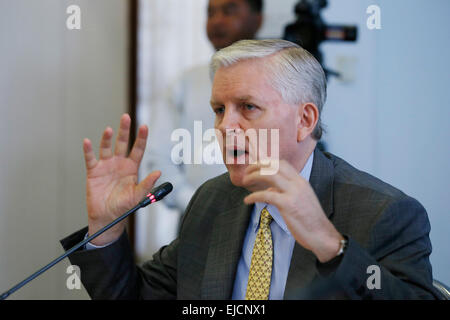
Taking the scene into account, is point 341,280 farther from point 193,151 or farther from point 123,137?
point 193,151

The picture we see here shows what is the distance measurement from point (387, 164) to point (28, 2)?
154 cm

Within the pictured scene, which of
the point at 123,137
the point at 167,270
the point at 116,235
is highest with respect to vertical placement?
the point at 123,137

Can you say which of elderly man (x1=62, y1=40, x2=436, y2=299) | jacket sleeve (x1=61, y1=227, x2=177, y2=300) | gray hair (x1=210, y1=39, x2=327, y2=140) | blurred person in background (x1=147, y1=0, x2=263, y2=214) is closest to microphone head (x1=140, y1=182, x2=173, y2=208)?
elderly man (x1=62, y1=40, x2=436, y2=299)

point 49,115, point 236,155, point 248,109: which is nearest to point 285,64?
point 248,109

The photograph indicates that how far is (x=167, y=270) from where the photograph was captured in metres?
1.30

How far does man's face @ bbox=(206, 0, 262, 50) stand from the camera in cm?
187

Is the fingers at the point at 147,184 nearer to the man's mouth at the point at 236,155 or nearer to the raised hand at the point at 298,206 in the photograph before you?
the man's mouth at the point at 236,155

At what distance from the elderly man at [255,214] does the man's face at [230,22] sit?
2.34 feet

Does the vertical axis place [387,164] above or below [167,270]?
above

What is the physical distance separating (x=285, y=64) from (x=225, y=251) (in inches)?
19.3

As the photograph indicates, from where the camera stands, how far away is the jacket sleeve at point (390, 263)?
2.77 ft

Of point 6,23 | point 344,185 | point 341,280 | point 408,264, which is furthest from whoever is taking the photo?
point 6,23

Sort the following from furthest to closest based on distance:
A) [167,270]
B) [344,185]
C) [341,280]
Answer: [167,270]
[344,185]
[341,280]

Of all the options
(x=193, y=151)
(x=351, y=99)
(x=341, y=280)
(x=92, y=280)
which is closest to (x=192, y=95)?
(x=193, y=151)
